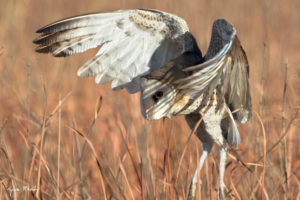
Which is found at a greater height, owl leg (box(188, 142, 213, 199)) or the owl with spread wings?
the owl with spread wings

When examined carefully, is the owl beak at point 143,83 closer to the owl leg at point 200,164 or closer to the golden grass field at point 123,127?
the golden grass field at point 123,127

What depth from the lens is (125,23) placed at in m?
2.99

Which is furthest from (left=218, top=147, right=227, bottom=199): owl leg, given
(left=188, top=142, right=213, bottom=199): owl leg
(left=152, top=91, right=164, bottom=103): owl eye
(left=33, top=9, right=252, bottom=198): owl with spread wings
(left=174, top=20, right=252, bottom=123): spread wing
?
(left=152, top=91, right=164, bottom=103): owl eye

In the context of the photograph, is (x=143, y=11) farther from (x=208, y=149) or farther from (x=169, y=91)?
(x=208, y=149)

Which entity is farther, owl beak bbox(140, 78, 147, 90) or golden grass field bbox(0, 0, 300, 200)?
owl beak bbox(140, 78, 147, 90)

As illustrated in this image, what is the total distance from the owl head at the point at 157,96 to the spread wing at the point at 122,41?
17 centimetres

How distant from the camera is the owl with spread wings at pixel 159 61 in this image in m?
2.83

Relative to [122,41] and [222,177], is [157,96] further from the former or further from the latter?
[222,177]

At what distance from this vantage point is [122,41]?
3.00 meters

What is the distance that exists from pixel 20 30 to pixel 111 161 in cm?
490

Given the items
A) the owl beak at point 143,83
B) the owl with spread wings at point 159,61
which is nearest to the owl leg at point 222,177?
the owl with spread wings at point 159,61

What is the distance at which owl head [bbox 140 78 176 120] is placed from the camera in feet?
9.32

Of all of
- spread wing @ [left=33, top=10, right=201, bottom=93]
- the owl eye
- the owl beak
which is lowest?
the owl eye

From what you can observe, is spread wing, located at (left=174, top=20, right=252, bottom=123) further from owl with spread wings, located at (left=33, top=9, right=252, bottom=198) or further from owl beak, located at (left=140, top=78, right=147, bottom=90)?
owl beak, located at (left=140, top=78, right=147, bottom=90)
